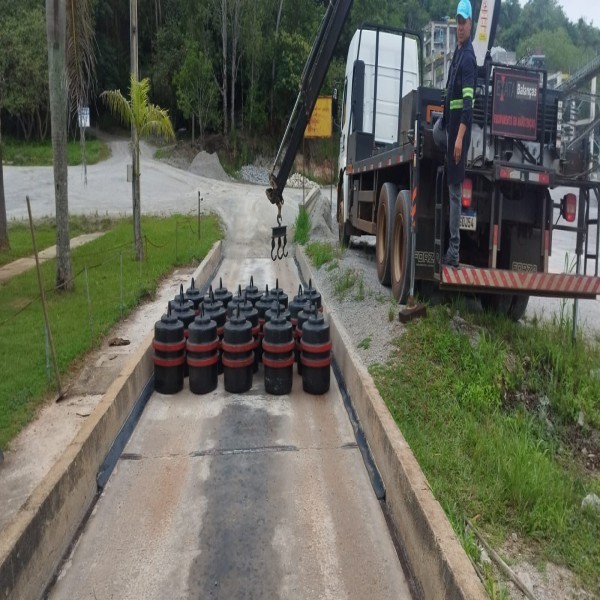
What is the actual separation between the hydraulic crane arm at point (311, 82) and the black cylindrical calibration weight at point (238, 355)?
4.87 m

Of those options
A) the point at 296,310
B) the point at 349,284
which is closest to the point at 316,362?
the point at 296,310

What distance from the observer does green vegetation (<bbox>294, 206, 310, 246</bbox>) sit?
16.0 meters

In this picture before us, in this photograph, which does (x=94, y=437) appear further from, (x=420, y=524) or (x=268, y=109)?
(x=268, y=109)

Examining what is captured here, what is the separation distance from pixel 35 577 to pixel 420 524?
87.2 inches

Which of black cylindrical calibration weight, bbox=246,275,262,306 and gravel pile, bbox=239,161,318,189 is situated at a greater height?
gravel pile, bbox=239,161,318,189


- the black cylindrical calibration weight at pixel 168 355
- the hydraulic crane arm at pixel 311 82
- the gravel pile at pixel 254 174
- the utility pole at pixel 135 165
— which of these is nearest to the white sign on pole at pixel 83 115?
the utility pole at pixel 135 165

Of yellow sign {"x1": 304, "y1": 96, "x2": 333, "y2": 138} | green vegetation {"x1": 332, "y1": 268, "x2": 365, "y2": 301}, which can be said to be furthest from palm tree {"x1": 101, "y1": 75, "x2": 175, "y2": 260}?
green vegetation {"x1": 332, "y1": 268, "x2": 365, "y2": 301}

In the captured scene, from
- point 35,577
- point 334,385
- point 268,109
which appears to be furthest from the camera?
point 268,109

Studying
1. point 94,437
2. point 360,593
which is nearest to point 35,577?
point 94,437

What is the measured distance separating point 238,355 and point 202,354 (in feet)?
1.22

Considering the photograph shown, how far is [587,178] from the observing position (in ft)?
22.3

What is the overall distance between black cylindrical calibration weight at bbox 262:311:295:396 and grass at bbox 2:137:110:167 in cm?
2981

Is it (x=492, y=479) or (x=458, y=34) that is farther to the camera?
(x=458, y=34)

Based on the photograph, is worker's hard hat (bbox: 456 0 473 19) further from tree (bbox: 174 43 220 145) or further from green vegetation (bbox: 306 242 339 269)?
tree (bbox: 174 43 220 145)
